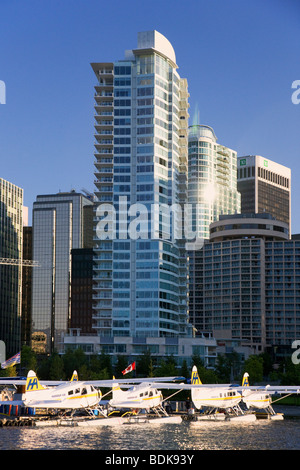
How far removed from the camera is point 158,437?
95.6m

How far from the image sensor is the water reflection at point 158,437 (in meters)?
86.6

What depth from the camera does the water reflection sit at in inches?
3408

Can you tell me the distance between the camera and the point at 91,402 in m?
113

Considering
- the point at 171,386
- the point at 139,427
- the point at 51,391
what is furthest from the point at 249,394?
the point at 51,391

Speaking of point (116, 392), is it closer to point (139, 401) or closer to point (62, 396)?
A: point (139, 401)

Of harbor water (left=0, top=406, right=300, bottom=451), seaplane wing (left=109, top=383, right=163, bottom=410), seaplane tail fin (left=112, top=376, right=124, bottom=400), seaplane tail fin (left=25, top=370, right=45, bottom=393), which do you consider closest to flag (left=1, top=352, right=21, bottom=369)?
seaplane wing (left=109, top=383, right=163, bottom=410)

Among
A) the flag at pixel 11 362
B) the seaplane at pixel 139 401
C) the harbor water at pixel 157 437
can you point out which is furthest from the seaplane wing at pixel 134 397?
the flag at pixel 11 362

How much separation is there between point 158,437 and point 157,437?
14 centimetres

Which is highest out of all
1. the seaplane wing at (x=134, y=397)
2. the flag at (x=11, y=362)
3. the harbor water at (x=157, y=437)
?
the flag at (x=11, y=362)

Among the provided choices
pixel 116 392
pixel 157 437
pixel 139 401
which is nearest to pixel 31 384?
pixel 116 392

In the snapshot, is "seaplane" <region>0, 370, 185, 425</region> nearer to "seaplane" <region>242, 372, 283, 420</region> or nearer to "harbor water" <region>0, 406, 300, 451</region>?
"harbor water" <region>0, 406, 300, 451</region>

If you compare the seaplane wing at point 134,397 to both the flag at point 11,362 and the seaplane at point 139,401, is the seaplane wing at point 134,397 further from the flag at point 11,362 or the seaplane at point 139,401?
the flag at point 11,362

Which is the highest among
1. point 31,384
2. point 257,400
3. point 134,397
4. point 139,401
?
point 31,384
